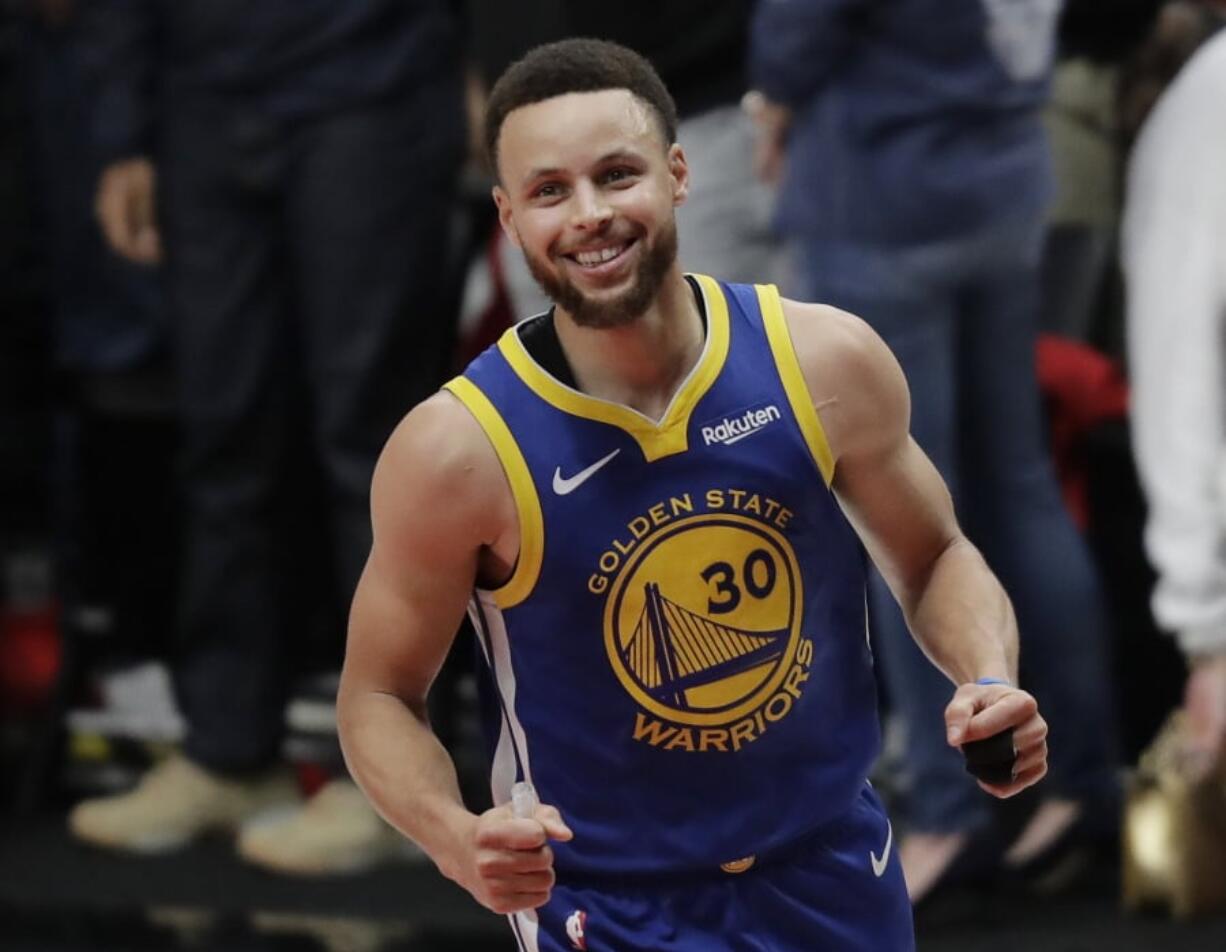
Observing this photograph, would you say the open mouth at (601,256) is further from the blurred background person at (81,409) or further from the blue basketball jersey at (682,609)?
the blurred background person at (81,409)

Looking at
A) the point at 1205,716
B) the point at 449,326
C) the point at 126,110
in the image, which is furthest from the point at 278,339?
the point at 1205,716

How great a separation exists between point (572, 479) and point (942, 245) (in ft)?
4.56

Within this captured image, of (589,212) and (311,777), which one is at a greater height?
(589,212)

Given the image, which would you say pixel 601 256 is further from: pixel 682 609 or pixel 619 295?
pixel 682 609

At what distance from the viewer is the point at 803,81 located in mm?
3629

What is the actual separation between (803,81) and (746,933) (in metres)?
1.52

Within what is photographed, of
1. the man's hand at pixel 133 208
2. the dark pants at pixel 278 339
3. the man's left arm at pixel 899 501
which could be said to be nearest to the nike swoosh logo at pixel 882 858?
the man's left arm at pixel 899 501

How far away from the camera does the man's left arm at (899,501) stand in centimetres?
246

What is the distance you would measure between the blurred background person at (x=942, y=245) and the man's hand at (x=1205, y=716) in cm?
21

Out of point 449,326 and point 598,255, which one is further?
point 449,326

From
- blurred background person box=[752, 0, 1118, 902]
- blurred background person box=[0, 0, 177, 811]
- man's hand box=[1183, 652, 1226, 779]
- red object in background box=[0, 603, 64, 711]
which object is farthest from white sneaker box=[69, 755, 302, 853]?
man's hand box=[1183, 652, 1226, 779]

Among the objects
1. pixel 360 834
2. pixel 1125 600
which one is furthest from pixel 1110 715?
pixel 360 834

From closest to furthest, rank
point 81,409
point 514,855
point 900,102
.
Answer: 1. point 514,855
2. point 900,102
3. point 81,409

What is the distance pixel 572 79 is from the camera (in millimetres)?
2354
